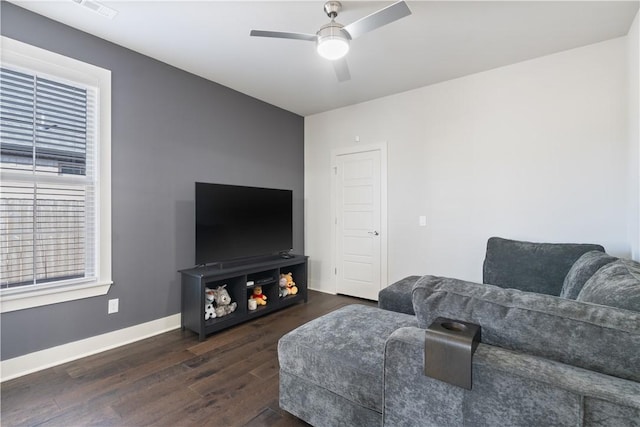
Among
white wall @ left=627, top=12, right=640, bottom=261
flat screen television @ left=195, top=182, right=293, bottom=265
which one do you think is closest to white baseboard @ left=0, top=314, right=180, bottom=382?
flat screen television @ left=195, top=182, right=293, bottom=265

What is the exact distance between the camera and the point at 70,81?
244 cm

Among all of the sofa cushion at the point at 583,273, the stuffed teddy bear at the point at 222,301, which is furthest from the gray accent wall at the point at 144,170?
the sofa cushion at the point at 583,273

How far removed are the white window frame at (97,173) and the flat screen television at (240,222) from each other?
739 millimetres

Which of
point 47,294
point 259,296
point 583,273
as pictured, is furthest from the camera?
point 259,296

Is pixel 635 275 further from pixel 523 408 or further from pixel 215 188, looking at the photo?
pixel 215 188

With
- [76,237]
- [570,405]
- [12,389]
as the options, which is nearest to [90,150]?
[76,237]

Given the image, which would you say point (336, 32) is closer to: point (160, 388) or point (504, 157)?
point (504, 157)

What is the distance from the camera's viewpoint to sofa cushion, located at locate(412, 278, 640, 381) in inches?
34.7

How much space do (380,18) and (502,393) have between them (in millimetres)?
1990

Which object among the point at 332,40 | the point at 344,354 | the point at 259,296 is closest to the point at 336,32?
the point at 332,40

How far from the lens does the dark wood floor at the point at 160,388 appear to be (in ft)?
5.78

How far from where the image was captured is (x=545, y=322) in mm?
972

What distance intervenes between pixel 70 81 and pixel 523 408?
11.2 ft

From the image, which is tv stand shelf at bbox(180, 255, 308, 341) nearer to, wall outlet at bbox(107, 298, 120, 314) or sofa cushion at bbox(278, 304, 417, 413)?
wall outlet at bbox(107, 298, 120, 314)
